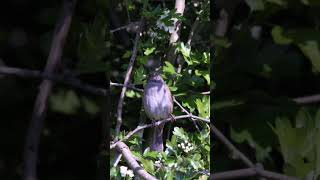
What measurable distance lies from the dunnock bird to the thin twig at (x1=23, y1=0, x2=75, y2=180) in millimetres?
317

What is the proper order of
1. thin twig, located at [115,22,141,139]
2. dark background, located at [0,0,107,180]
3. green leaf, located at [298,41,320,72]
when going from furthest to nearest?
thin twig, located at [115,22,141,139] < green leaf, located at [298,41,320,72] < dark background, located at [0,0,107,180]

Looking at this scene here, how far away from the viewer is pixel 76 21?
93cm

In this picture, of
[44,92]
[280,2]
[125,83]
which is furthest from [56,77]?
[280,2]

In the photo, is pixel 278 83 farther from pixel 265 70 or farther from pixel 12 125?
pixel 12 125

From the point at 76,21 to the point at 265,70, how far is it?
15.3 inches

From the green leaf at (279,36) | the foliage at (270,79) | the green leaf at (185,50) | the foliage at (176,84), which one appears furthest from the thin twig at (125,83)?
the green leaf at (279,36)

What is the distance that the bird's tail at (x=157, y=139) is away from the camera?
1.20 m

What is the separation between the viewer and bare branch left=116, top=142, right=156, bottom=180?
118 cm

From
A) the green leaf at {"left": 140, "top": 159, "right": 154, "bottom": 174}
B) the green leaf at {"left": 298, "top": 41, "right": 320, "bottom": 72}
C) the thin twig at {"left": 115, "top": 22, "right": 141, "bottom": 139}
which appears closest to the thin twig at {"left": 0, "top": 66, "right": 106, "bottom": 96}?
the thin twig at {"left": 115, "top": 22, "right": 141, "bottom": 139}

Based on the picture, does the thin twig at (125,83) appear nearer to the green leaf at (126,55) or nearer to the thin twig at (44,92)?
the green leaf at (126,55)

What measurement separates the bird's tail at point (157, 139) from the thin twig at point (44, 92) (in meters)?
0.35

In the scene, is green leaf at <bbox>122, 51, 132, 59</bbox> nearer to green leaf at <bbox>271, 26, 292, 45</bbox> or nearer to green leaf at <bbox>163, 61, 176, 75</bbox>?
green leaf at <bbox>163, 61, 176, 75</bbox>

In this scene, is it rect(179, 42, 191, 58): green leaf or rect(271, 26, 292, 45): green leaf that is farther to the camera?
rect(179, 42, 191, 58): green leaf

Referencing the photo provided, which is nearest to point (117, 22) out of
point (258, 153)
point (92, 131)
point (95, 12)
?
point (95, 12)
